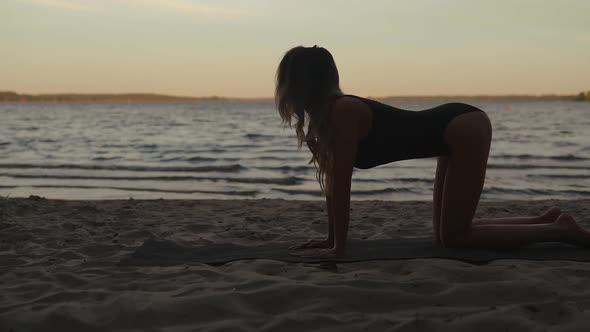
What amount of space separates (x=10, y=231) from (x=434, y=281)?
4.02 metres

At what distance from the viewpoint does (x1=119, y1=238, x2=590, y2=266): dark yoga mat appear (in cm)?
364

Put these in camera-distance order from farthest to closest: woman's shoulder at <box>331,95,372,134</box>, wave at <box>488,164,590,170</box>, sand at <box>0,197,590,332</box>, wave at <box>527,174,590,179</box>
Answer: wave at <box>488,164,590,170</box>
wave at <box>527,174,590,179</box>
woman's shoulder at <box>331,95,372,134</box>
sand at <box>0,197,590,332</box>

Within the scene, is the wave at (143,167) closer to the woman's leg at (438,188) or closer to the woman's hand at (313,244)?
the woman's hand at (313,244)

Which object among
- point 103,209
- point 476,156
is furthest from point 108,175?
point 476,156

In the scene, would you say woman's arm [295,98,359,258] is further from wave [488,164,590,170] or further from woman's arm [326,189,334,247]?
wave [488,164,590,170]

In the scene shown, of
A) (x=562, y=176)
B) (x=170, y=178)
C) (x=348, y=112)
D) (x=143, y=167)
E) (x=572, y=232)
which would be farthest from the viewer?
(x=143, y=167)

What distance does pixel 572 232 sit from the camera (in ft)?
12.3

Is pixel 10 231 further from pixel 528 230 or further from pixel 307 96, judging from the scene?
pixel 528 230

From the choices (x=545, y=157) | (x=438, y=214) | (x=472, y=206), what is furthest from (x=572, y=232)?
(x=545, y=157)

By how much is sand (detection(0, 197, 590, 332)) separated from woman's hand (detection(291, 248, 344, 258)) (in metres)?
0.11

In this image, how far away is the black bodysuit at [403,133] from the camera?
11.5 ft

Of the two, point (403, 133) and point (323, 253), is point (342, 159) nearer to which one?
point (403, 133)

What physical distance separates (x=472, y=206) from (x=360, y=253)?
897 mm

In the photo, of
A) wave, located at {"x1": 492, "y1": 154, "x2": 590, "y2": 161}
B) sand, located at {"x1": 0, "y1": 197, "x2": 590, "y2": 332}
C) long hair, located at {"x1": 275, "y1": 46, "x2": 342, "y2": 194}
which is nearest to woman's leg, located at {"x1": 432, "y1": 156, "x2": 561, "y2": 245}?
sand, located at {"x1": 0, "y1": 197, "x2": 590, "y2": 332}
